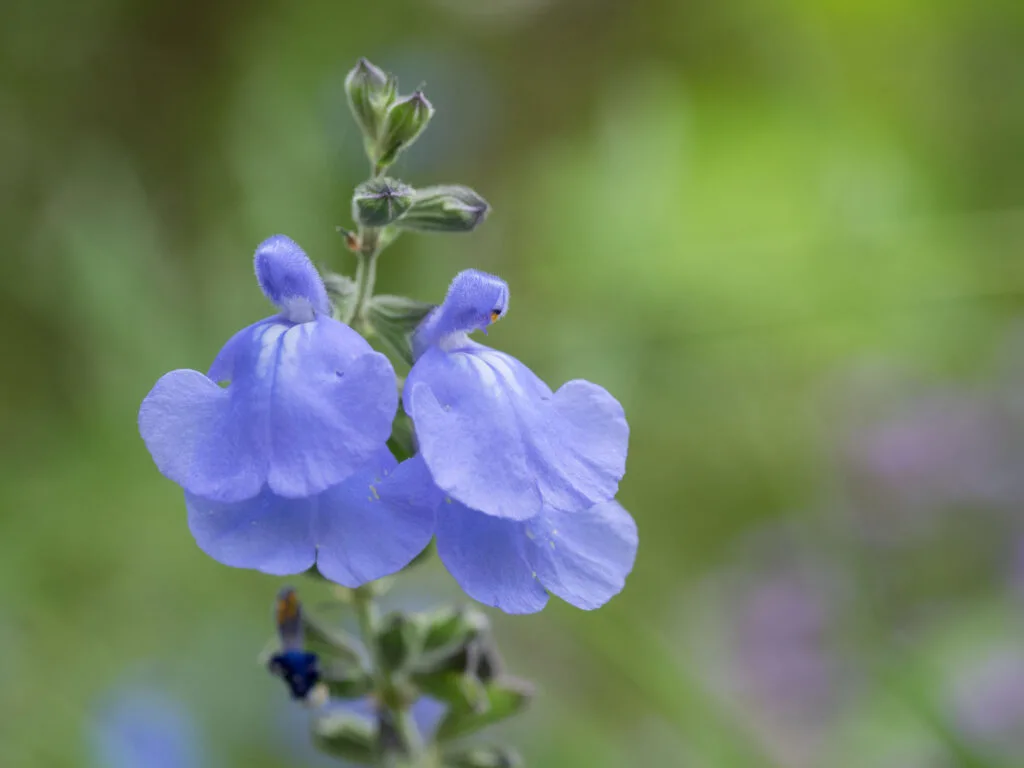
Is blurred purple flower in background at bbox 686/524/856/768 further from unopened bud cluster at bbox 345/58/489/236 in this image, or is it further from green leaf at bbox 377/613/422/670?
unopened bud cluster at bbox 345/58/489/236

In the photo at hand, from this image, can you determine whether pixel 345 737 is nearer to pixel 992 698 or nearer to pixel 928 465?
pixel 992 698

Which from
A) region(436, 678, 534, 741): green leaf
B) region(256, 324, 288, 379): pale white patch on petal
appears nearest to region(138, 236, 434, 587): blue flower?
region(256, 324, 288, 379): pale white patch on petal

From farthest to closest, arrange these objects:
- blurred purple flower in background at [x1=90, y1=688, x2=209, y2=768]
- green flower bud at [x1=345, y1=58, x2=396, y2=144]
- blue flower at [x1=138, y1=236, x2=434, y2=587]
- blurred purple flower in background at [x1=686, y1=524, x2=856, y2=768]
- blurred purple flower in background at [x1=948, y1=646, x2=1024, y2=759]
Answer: blurred purple flower in background at [x1=686, y1=524, x2=856, y2=768]
blurred purple flower in background at [x1=90, y1=688, x2=209, y2=768]
blurred purple flower in background at [x1=948, y1=646, x2=1024, y2=759]
green flower bud at [x1=345, y1=58, x2=396, y2=144]
blue flower at [x1=138, y1=236, x2=434, y2=587]

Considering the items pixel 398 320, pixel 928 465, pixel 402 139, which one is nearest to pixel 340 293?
pixel 398 320

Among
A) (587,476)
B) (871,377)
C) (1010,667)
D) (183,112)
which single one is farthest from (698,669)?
(183,112)

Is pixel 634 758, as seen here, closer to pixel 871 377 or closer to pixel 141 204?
pixel 871 377
